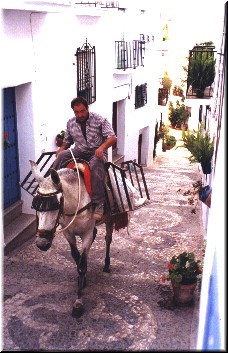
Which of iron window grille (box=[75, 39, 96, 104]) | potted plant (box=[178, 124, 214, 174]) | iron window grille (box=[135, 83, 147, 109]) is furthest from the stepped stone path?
iron window grille (box=[135, 83, 147, 109])

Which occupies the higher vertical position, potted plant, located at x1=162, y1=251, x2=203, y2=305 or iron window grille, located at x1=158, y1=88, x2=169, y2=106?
iron window grille, located at x1=158, y1=88, x2=169, y2=106

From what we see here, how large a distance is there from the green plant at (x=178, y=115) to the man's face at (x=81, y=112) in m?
23.0

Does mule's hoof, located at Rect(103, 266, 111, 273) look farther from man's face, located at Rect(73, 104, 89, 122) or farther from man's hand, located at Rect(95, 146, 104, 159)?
man's face, located at Rect(73, 104, 89, 122)

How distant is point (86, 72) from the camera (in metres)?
12.8

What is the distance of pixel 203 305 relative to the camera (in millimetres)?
3482

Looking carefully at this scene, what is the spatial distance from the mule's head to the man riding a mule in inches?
35.6

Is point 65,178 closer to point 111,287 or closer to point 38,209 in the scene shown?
point 38,209

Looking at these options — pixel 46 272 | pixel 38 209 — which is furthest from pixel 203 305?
pixel 46 272

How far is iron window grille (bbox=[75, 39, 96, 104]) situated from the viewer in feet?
39.7

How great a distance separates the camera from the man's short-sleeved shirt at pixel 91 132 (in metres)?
6.88

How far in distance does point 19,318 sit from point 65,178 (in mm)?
2160

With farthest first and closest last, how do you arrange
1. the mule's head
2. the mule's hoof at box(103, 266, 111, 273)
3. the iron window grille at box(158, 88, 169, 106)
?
1. the iron window grille at box(158, 88, 169, 106)
2. the mule's hoof at box(103, 266, 111, 273)
3. the mule's head

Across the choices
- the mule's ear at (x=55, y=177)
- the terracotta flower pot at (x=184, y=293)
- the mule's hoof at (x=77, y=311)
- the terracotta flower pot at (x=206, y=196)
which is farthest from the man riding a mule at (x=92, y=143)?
the terracotta flower pot at (x=206, y=196)

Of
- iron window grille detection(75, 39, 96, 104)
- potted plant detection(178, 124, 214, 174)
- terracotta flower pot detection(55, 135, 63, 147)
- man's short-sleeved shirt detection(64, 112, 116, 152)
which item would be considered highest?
iron window grille detection(75, 39, 96, 104)
